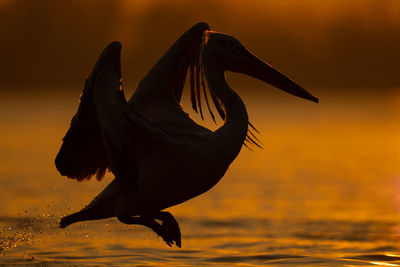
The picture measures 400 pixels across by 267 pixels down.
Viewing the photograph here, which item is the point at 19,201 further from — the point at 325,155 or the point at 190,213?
the point at 325,155

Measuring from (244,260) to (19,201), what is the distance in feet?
22.8

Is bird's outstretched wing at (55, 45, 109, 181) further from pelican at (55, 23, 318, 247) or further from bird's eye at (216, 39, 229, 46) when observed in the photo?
bird's eye at (216, 39, 229, 46)

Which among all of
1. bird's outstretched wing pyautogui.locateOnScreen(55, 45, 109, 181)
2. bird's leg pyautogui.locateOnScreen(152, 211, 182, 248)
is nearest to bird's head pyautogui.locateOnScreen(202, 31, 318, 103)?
bird's outstretched wing pyautogui.locateOnScreen(55, 45, 109, 181)

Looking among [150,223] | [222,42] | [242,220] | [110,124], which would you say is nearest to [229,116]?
[222,42]

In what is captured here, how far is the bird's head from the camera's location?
9008 millimetres

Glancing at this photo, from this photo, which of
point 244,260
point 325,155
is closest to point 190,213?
point 244,260

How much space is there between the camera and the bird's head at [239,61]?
355 inches

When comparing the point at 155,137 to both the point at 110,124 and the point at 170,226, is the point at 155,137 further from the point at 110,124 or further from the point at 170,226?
the point at 170,226

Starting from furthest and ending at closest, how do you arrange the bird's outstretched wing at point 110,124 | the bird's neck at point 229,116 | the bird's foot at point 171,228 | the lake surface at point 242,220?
the lake surface at point 242,220, the bird's foot at point 171,228, the bird's neck at point 229,116, the bird's outstretched wing at point 110,124

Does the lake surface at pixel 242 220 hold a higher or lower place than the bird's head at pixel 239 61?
lower

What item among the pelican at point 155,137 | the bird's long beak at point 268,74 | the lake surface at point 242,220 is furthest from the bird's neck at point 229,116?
the lake surface at point 242,220

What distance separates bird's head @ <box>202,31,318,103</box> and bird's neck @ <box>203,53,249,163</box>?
11cm

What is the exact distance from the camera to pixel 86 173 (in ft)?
31.0

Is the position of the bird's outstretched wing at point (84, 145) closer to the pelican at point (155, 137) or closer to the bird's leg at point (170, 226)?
the pelican at point (155, 137)
